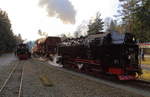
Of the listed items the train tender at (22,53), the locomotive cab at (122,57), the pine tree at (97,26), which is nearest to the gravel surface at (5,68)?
the train tender at (22,53)

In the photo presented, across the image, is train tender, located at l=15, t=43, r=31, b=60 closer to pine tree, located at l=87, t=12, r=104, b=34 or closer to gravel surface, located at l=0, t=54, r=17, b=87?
gravel surface, located at l=0, t=54, r=17, b=87

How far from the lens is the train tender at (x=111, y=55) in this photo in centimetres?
1284

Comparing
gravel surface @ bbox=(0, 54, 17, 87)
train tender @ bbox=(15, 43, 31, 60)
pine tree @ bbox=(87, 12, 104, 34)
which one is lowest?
gravel surface @ bbox=(0, 54, 17, 87)

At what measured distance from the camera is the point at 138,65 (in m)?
13.5

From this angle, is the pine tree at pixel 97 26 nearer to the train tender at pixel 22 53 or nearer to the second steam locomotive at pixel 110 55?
the train tender at pixel 22 53

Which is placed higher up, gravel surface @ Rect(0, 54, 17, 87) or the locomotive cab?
the locomotive cab

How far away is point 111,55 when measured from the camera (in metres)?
13.5

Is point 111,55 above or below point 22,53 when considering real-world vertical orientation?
above

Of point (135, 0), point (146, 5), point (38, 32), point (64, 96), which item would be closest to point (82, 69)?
point (64, 96)

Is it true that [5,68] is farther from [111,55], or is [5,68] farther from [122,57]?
[122,57]

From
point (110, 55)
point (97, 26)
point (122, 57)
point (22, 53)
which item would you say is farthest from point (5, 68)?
point (97, 26)

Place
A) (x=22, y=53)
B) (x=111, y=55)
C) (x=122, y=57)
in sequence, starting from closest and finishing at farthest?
(x=122, y=57)
(x=111, y=55)
(x=22, y=53)

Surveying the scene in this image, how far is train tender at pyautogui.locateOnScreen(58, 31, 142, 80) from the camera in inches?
506

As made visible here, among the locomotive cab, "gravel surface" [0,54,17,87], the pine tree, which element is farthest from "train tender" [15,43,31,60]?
the pine tree
